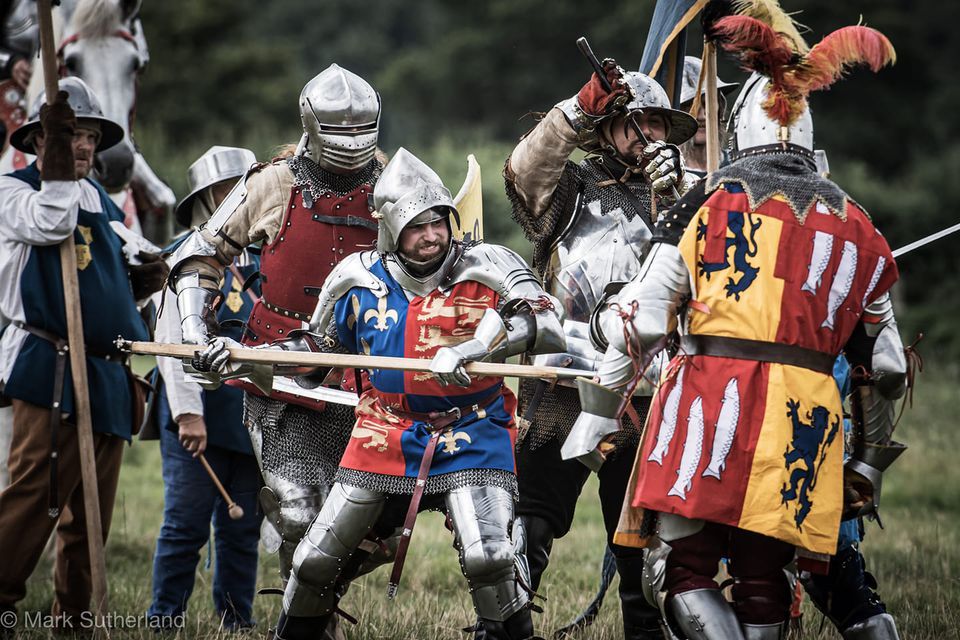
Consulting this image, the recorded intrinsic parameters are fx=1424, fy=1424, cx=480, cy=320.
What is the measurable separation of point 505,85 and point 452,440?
91.7 ft

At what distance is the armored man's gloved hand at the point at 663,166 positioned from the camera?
5.41 meters

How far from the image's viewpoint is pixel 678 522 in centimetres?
435

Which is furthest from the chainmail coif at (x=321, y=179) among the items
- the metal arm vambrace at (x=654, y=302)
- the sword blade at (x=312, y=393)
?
the metal arm vambrace at (x=654, y=302)

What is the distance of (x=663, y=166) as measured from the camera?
541cm

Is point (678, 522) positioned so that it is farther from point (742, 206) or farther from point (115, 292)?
point (115, 292)

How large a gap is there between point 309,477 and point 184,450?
1463 mm

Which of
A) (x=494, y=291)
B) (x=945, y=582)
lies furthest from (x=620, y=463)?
(x=945, y=582)

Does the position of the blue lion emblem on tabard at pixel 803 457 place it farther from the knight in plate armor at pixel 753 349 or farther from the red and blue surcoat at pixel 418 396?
the red and blue surcoat at pixel 418 396

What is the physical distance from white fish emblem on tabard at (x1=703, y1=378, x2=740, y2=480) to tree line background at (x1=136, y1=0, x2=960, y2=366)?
19048mm

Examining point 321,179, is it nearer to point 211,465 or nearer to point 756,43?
point 211,465

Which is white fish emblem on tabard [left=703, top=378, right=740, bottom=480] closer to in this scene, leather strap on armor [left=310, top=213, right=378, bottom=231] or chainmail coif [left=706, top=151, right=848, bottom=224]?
chainmail coif [left=706, top=151, right=848, bottom=224]

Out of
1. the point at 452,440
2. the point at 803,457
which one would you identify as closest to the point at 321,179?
the point at 452,440

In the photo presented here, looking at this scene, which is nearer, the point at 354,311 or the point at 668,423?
the point at 668,423

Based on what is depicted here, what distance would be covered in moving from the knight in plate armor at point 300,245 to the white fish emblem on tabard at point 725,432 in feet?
6.01
